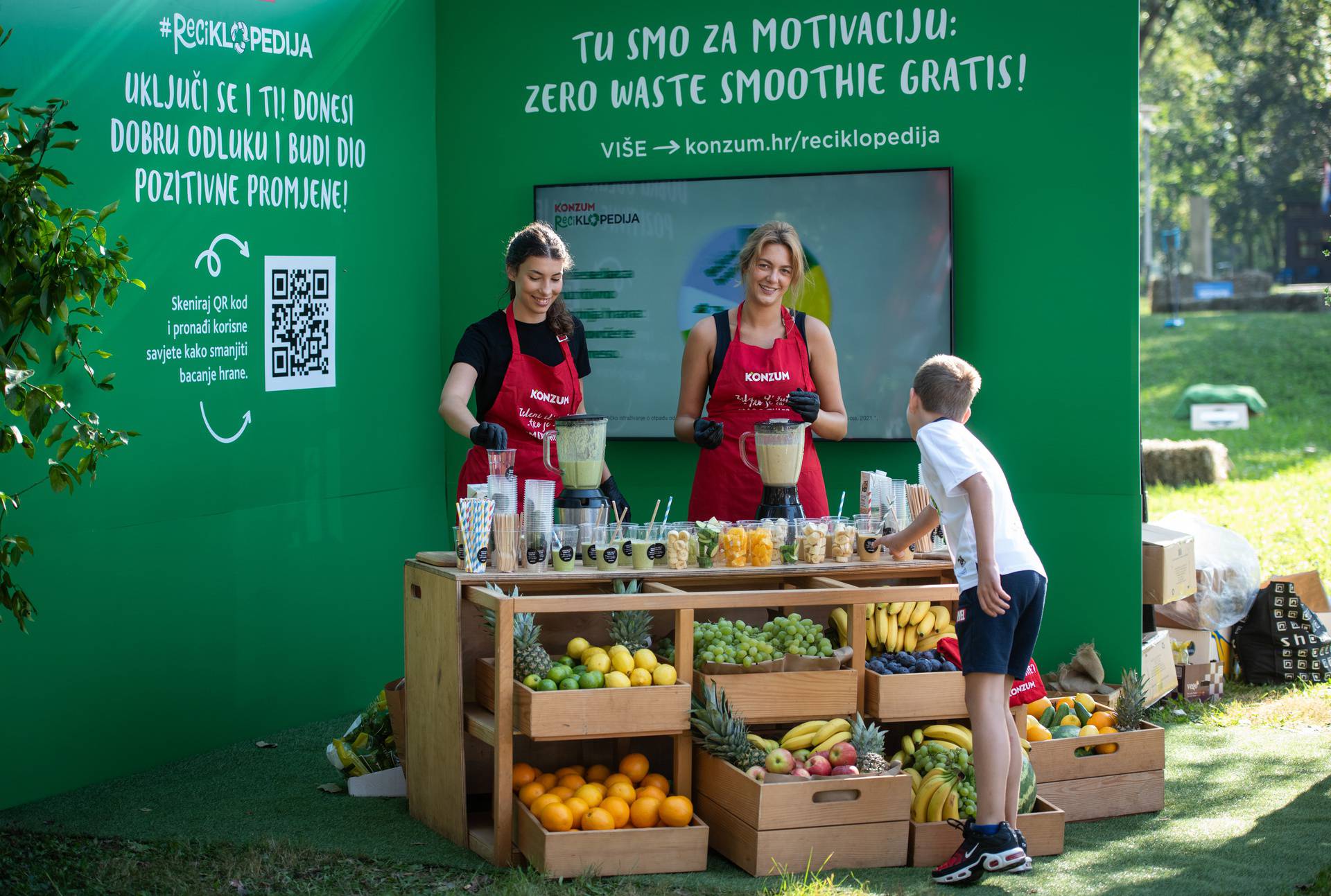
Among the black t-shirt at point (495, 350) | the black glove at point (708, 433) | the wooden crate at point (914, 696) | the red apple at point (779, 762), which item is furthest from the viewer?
the black t-shirt at point (495, 350)

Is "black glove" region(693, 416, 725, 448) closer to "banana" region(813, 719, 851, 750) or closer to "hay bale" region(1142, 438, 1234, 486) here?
"banana" region(813, 719, 851, 750)

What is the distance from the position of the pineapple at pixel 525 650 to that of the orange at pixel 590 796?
36cm

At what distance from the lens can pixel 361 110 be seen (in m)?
6.29

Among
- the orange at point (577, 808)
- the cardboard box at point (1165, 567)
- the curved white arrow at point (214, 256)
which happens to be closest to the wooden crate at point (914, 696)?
the orange at point (577, 808)

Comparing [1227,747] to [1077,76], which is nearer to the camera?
[1227,747]

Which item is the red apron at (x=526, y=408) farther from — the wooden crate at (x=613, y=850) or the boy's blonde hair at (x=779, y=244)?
the wooden crate at (x=613, y=850)

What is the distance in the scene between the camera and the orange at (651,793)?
4164 millimetres

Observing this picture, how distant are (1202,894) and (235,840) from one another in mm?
2887

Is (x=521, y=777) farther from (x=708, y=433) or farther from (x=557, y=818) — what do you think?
(x=708, y=433)

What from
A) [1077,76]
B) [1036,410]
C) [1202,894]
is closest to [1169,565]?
[1036,410]

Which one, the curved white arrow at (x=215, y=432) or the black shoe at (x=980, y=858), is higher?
the curved white arrow at (x=215, y=432)

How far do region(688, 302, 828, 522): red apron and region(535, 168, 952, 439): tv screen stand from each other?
1106 millimetres

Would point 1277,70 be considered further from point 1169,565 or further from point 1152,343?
point 1169,565

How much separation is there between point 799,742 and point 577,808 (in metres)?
0.70
